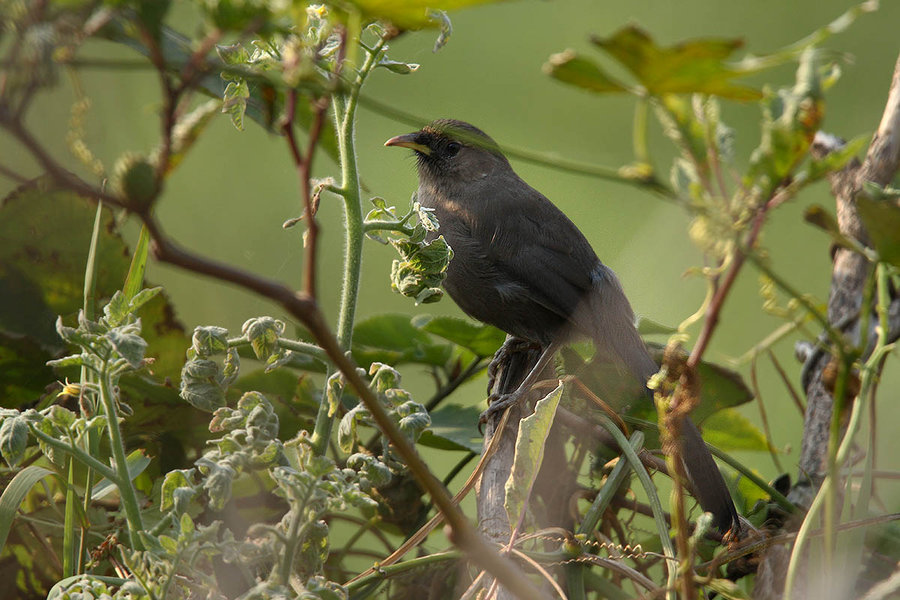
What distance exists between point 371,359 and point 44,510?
2.40ft

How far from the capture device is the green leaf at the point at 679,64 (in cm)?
53

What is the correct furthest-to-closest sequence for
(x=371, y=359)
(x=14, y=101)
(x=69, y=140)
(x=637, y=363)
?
1. (x=637, y=363)
2. (x=371, y=359)
3. (x=69, y=140)
4. (x=14, y=101)

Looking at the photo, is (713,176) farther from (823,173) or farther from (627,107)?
(627,107)

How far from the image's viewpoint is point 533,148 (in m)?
2.65

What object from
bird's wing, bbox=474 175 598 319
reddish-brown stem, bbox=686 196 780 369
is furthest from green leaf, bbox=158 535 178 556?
bird's wing, bbox=474 175 598 319

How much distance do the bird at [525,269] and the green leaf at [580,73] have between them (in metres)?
2.00

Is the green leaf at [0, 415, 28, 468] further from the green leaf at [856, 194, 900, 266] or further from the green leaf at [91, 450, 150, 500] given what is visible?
the green leaf at [856, 194, 900, 266]

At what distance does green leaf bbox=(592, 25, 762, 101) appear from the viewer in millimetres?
534

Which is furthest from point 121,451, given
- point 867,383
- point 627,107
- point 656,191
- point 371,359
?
point 627,107

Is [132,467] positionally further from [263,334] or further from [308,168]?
[308,168]

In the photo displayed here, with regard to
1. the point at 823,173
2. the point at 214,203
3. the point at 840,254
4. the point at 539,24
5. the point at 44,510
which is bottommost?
the point at 44,510

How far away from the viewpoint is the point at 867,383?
931mm

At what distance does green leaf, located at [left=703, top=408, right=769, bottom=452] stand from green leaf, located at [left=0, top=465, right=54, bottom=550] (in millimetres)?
1493

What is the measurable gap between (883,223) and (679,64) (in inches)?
10.7
